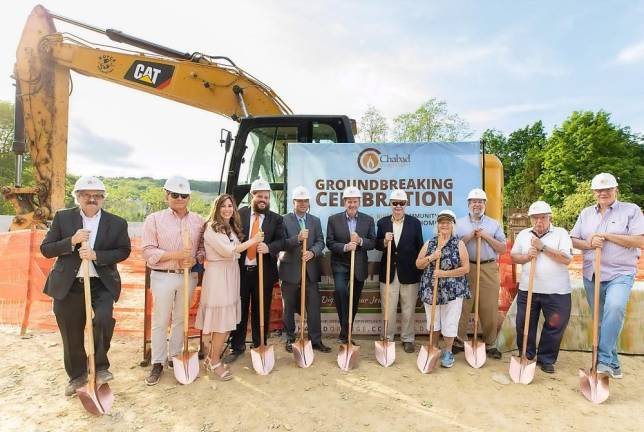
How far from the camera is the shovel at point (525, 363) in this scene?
12.4 feet

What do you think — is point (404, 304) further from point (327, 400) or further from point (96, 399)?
point (96, 399)

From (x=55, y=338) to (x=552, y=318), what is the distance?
6051 mm

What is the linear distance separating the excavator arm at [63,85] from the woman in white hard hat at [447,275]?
3869mm

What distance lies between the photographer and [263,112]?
261 inches

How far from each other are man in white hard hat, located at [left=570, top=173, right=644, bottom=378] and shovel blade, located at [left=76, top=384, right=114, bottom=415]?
4.64 m

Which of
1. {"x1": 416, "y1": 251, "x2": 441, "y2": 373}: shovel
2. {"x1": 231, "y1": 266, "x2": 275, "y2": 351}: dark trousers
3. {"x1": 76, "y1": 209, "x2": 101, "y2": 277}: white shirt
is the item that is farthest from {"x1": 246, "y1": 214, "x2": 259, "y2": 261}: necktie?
{"x1": 416, "y1": 251, "x2": 441, "y2": 373}: shovel

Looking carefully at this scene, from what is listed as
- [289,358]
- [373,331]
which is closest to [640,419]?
[373,331]

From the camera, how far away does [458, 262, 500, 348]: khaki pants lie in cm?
450

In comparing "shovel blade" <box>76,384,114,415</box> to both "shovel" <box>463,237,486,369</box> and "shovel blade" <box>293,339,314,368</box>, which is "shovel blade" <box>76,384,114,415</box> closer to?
"shovel blade" <box>293,339,314,368</box>

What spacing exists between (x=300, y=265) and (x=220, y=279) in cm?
100

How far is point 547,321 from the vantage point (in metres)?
4.11

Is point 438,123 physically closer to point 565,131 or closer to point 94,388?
point 565,131

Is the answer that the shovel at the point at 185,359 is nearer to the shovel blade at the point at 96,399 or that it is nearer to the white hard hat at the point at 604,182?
the shovel blade at the point at 96,399

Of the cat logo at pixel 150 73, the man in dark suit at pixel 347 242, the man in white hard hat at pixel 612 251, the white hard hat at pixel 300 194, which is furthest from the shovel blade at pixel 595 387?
the cat logo at pixel 150 73
